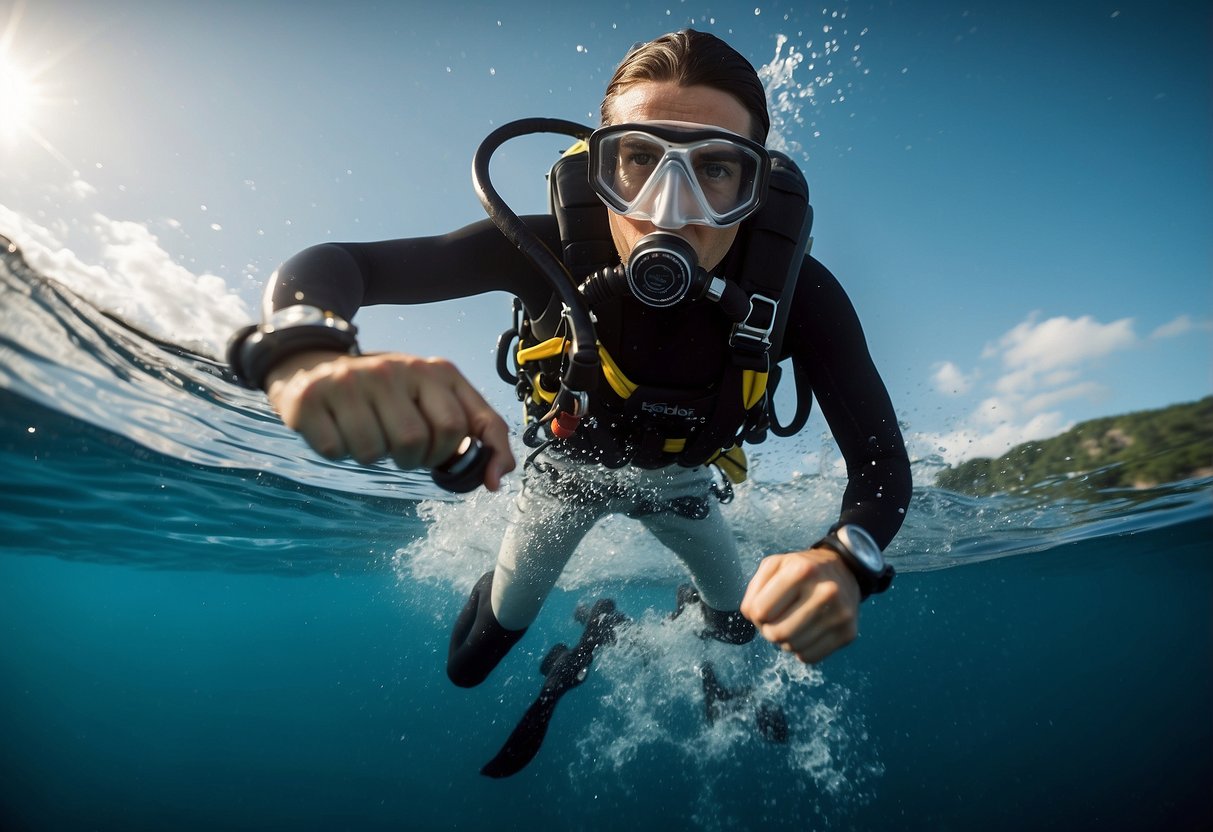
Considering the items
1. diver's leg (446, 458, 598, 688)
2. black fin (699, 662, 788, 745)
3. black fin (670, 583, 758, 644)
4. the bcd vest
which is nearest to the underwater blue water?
black fin (699, 662, 788, 745)

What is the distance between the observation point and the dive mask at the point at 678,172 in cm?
250

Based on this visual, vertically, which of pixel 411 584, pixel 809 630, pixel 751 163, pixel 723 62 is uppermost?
pixel 723 62

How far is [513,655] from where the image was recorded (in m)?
43.6

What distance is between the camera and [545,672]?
5.99 metres

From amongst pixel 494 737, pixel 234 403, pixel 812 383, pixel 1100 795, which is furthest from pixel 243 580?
pixel 1100 795

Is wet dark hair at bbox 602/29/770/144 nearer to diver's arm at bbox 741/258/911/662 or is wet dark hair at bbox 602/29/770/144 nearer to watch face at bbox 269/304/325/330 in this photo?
diver's arm at bbox 741/258/911/662

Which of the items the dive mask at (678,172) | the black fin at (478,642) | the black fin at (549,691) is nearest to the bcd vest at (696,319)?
the dive mask at (678,172)

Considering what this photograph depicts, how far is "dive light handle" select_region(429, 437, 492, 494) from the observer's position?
3.49 ft

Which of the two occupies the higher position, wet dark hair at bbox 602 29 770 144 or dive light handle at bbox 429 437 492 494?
wet dark hair at bbox 602 29 770 144

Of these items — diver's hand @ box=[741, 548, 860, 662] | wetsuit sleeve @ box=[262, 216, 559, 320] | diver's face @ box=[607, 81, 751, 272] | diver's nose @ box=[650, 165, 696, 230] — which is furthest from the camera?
diver's face @ box=[607, 81, 751, 272]

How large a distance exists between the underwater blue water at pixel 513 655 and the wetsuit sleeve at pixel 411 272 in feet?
21.9

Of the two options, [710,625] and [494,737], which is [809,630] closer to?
[710,625]

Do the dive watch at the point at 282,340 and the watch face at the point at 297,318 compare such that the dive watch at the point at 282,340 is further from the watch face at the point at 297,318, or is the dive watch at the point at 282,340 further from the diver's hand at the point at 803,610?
the diver's hand at the point at 803,610

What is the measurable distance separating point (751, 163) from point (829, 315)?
0.94 m
